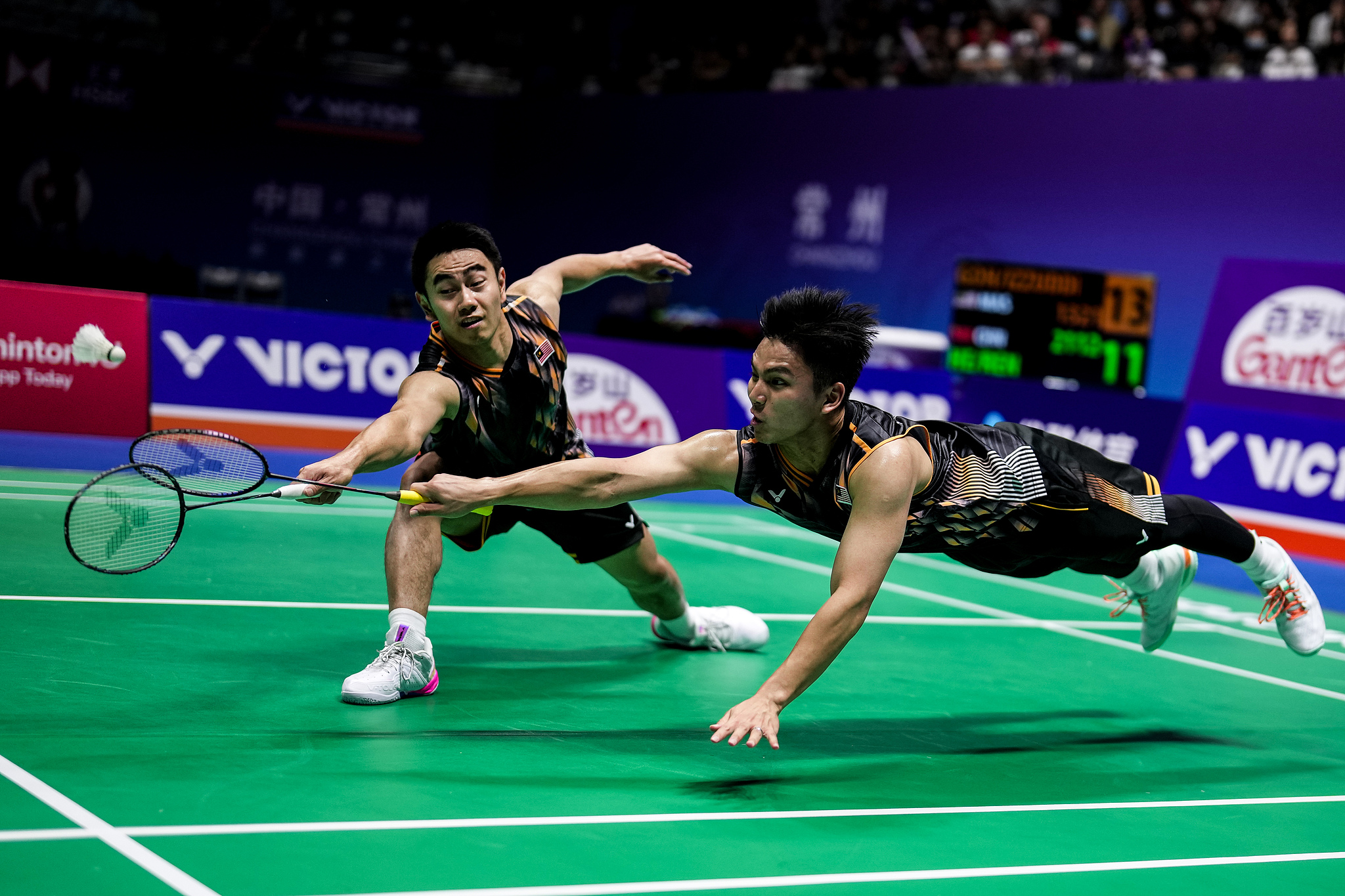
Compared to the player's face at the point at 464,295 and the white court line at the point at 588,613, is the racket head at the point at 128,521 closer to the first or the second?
the player's face at the point at 464,295

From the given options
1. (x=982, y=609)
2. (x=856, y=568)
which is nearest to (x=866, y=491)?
(x=856, y=568)

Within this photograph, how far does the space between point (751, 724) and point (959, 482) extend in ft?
4.40

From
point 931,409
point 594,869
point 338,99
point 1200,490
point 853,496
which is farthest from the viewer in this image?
point 338,99

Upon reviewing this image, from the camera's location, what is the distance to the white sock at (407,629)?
494 cm

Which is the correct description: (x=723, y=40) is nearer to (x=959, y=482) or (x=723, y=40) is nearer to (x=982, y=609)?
(x=982, y=609)

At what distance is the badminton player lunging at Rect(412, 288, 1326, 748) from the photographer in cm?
417

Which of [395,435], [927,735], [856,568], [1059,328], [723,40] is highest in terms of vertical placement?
[723,40]

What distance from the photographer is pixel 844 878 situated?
354 cm

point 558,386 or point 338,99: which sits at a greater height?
point 338,99

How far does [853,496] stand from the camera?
4.33 meters

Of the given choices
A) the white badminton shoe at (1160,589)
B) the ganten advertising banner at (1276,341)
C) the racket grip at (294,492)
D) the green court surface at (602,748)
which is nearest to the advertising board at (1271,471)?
the ganten advertising banner at (1276,341)

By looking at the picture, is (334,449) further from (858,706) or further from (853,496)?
(853,496)

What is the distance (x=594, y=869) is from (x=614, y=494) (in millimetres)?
1301

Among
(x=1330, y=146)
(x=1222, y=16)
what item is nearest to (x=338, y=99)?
(x=1222, y=16)
